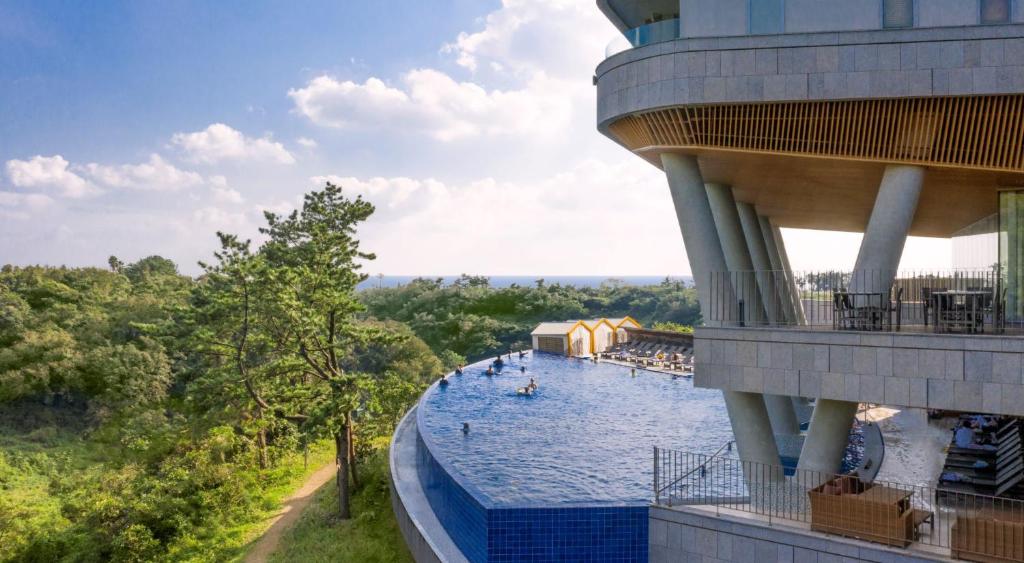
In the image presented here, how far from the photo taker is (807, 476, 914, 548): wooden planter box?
855 cm

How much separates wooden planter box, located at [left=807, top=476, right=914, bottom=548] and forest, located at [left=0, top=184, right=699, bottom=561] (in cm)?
1078

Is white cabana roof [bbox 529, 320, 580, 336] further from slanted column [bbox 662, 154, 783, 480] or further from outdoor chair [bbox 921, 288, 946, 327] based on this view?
outdoor chair [bbox 921, 288, 946, 327]

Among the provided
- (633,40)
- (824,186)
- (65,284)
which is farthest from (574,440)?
(65,284)

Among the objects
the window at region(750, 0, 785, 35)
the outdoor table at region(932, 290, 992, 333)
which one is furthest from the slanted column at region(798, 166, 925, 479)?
the window at region(750, 0, 785, 35)

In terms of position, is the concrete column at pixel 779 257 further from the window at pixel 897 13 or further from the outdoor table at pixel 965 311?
the window at pixel 897 13

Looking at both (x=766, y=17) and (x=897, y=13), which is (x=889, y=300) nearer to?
(x=897, y=13)

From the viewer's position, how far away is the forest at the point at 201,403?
19.0 metres

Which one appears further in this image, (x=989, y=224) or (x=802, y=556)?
(x=989, y=224)

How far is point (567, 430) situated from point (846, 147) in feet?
37.5

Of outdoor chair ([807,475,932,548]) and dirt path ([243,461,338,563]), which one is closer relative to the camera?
outdoor chair ([807,475,932,548])

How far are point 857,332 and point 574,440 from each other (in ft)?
32.2

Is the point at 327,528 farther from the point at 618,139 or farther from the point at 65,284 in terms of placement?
the point at 65,284

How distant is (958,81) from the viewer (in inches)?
371

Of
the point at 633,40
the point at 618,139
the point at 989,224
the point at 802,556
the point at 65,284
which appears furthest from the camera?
the point at 65,284
